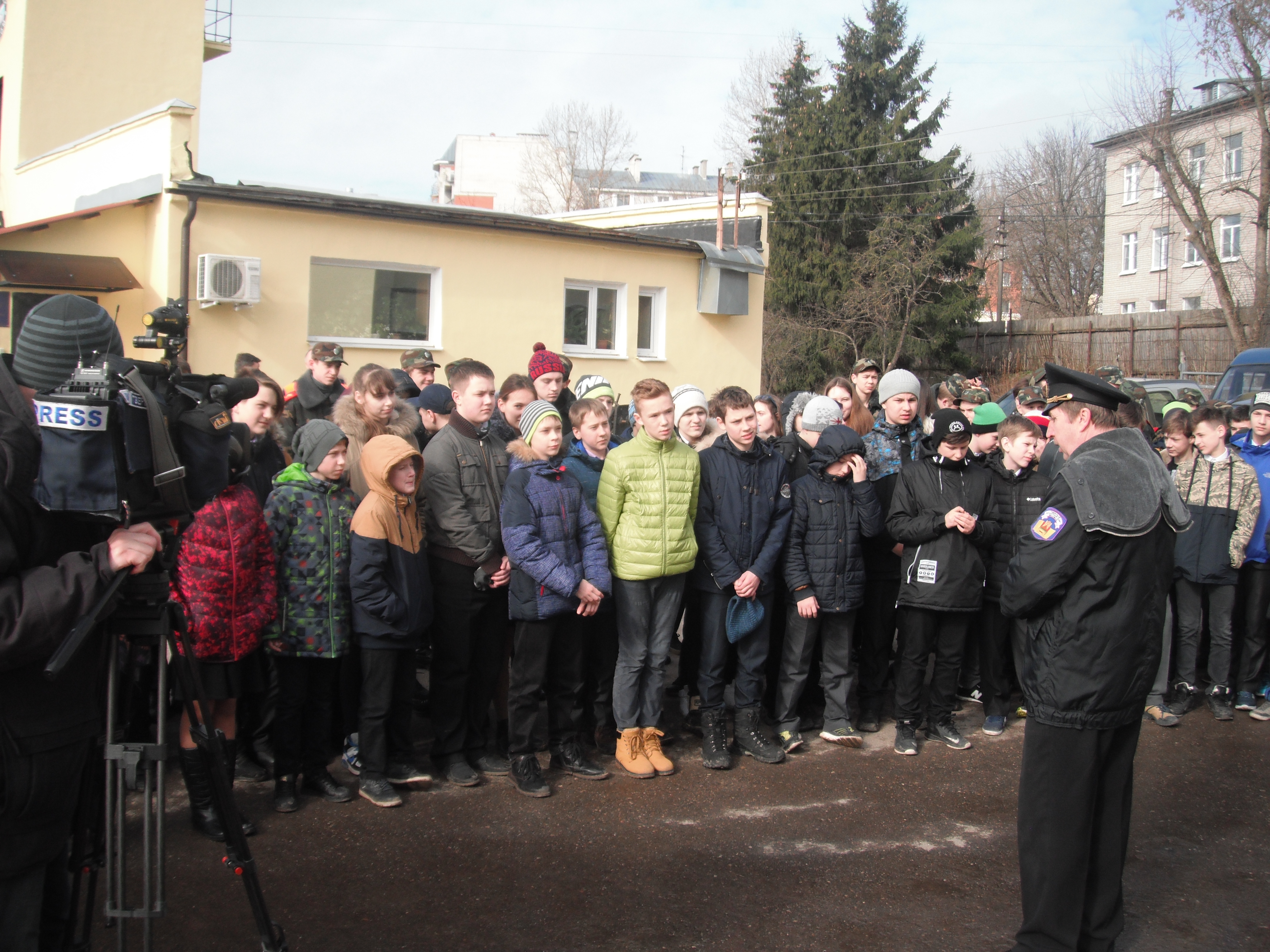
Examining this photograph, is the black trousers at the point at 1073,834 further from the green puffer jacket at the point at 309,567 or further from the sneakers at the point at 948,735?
the green puffer jacket at the point at 309,567

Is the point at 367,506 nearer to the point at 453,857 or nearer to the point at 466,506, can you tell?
the point at 466,506

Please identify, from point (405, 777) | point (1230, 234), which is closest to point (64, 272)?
point (405, 777)

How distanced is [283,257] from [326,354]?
4.92 metres

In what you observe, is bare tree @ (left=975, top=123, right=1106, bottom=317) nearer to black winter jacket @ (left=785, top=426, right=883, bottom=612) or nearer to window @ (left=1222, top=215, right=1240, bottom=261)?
window @ (left=1222, top=215, right=1240, bottom=261)

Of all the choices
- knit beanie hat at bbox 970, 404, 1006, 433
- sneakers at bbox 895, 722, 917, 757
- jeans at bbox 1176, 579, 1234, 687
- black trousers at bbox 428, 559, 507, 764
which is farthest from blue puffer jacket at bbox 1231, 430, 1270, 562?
black trousers at bbox 428, 559, 507, 764

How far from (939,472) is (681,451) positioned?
1677mm

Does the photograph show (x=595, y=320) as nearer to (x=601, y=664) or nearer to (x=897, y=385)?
(x=897, y=385)

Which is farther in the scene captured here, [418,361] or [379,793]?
[418,361]

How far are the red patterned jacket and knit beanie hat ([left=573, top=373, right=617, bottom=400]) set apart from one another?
2565 millimetres

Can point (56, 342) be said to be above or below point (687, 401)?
below

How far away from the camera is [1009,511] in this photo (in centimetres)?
620

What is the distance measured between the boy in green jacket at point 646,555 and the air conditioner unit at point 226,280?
7020 millimetres

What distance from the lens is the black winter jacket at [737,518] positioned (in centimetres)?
564

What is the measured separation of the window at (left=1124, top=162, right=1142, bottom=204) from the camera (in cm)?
4150
